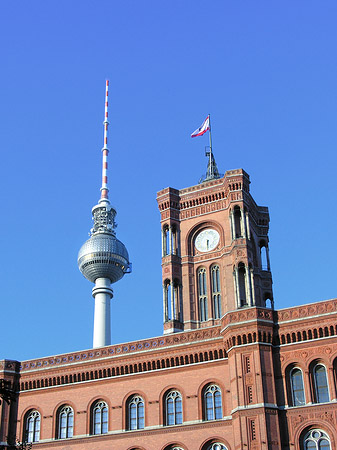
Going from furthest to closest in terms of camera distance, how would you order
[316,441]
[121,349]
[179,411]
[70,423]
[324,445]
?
[121,349] < [70,423] < [179,411] < [316,441] < [324,445]

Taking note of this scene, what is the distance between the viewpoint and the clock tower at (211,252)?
61.3 metres

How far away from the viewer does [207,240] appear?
64.9 metres

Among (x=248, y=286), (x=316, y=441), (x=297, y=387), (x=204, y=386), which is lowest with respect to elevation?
(x=316, y=441)

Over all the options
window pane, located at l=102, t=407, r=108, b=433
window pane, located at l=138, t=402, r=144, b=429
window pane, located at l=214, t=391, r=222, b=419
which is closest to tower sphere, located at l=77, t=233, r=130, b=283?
window pane, located at l=102, t=407, r=108, b=433

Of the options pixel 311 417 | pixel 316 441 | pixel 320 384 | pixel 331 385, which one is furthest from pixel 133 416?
pixel 331 385

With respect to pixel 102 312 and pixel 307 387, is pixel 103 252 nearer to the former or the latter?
pixel 102 312

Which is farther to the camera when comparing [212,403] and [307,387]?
[212,403]

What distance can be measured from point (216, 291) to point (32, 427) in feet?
70.9

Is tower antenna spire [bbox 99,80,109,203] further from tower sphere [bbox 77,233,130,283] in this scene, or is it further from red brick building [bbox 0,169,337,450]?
red brick building [bbox 0,169,337,450]

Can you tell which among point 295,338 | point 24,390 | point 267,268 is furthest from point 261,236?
point 24,390

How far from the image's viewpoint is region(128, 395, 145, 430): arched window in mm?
47750

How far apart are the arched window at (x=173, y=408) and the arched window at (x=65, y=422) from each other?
27.0 feet

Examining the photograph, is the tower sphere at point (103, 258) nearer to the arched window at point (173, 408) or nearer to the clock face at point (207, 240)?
the clock face at point (207, 240)

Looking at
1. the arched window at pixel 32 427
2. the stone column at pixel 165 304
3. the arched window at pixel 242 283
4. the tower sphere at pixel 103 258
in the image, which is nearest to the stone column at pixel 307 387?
the arched window at pixel 242 283
